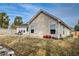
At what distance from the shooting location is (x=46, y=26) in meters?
2.37

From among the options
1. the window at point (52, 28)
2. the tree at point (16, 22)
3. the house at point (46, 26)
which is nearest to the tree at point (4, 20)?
the tree at point (16, 22)

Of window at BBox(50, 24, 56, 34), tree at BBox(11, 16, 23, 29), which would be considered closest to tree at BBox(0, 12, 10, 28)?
tree at BBox(11, 16, 23, 29)

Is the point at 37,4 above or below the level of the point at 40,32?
above

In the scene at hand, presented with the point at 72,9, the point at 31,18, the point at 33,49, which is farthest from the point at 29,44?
the point at 72,9

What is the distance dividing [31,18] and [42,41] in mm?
287

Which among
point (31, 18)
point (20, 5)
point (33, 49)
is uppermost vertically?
point (20, 5)

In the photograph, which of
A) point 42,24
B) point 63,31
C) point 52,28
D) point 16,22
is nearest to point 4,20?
point 16,22

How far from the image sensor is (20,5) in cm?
235

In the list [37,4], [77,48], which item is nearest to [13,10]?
[37,4]

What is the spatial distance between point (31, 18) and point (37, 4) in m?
0.17

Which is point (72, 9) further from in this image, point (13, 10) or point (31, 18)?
point (13, 10)

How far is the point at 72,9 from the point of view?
7.68ft

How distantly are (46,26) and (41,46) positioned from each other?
233 mm

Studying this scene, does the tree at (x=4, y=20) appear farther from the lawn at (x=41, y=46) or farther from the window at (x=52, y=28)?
the window at (x=52, y=28)
